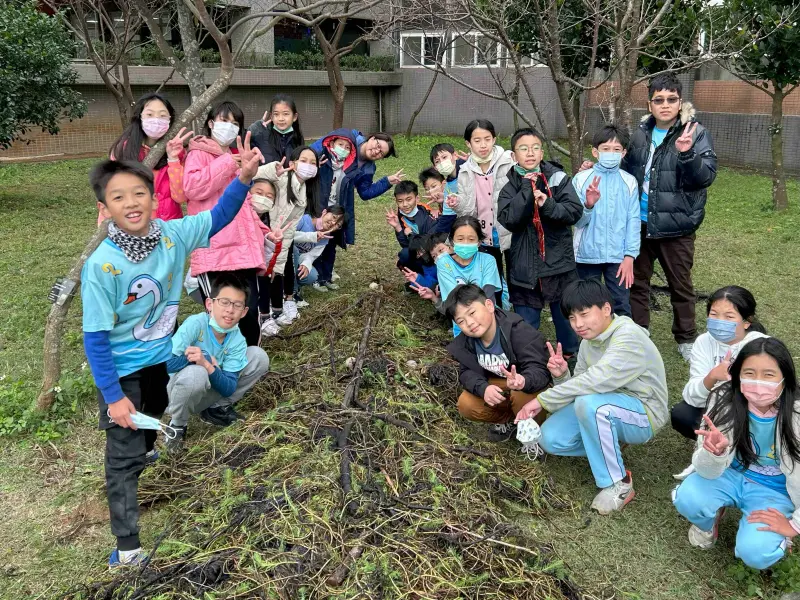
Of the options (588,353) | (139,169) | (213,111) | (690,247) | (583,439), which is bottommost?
(583,439)

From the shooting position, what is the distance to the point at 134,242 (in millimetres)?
2658

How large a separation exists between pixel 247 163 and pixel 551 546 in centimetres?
198

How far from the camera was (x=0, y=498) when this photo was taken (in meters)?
3.18

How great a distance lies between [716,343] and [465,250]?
154 cm

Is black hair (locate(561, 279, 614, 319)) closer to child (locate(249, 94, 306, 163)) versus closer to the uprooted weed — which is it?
the uprooted weed

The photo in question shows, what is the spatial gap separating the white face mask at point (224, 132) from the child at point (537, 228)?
1.69m

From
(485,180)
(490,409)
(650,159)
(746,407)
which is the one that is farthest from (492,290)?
(746,407)

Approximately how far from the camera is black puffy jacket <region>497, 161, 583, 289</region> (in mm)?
4020

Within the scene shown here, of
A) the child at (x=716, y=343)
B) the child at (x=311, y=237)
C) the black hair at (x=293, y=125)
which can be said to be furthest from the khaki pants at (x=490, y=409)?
the black hair at (x=293, y=125)

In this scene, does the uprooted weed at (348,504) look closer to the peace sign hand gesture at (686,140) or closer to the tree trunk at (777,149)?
the peace sign hand gesture at (686,140)

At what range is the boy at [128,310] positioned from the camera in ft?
8.52

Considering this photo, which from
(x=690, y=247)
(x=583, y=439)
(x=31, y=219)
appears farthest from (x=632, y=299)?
(x=31, y=219)

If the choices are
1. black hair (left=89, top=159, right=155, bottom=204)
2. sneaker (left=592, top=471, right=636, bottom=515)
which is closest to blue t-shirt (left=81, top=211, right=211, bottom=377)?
black hair (left=89, top=159, right=155, bottom=204)

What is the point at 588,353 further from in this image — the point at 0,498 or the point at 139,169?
the point at 0,498
